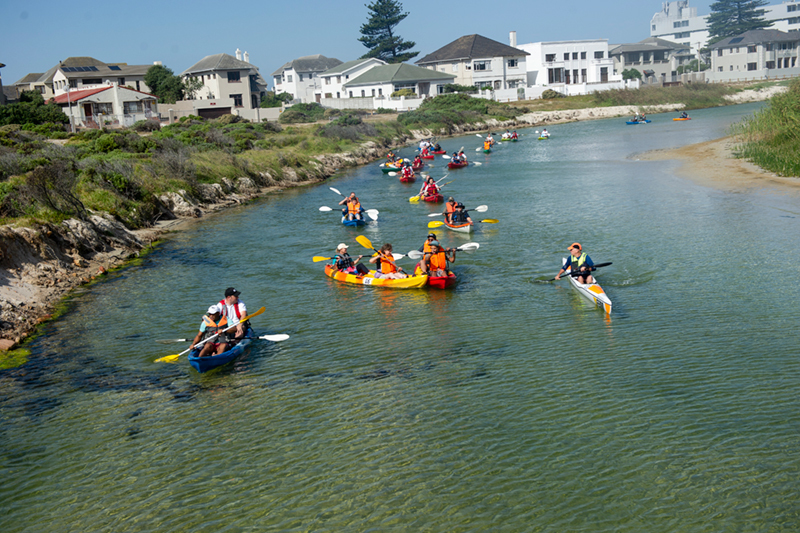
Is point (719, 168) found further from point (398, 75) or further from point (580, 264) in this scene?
point (398, 75)

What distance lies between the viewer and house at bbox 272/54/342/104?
10817cm

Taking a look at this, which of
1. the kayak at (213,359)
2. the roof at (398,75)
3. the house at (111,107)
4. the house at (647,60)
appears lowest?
the kayak at (213,359)

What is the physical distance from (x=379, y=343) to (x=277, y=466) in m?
4.88

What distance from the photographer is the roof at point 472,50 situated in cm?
9381

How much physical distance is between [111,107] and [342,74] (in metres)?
43.1

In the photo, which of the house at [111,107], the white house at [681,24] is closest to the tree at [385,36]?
the house at [111,107]

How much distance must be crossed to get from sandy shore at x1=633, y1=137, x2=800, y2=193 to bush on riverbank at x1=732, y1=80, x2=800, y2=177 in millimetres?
532

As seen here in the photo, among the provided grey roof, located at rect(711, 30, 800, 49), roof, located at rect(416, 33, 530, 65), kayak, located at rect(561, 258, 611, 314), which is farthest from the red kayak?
grey roof, located at rect(711, 30, 800, 49)

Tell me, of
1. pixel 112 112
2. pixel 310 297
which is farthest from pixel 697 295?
pixel 112 112

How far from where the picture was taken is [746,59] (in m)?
115

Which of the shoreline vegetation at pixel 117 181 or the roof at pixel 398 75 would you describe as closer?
the shoreline vegetation at pixel 117 181

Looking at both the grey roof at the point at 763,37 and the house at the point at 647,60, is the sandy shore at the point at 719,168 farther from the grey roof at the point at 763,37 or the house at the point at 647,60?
the grey roof at the point at 763,37

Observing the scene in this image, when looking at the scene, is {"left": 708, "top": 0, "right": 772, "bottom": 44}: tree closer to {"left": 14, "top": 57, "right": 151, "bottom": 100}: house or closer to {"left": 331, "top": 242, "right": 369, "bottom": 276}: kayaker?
{"left": 14, "top": 57, "right": 151, "bottom": 100}: house

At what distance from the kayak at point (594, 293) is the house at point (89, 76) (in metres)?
69.9
